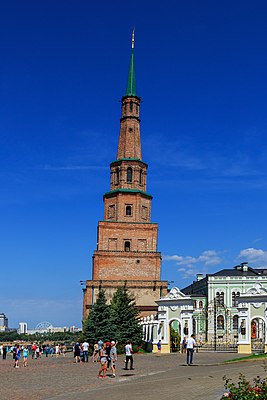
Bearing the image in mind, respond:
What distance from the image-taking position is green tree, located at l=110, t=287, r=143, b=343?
40219mm

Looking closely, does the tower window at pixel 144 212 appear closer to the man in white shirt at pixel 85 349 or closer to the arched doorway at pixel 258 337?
the arched doorway at pixel 258 337

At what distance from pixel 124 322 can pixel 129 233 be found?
19.5 m

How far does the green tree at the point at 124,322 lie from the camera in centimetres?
4022

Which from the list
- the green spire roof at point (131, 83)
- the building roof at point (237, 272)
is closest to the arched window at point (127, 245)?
the building roof at point (237, 272)

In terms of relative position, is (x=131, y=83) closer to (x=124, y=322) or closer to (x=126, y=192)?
(x=126, y=192)

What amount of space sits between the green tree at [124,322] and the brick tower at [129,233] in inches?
514

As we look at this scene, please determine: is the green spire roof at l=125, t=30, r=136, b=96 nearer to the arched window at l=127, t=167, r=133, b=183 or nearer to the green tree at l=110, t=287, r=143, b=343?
the arched window at l=127, t=167, r=133, b=183

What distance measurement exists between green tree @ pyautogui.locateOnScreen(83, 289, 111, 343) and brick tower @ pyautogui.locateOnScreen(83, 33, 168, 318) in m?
14.7

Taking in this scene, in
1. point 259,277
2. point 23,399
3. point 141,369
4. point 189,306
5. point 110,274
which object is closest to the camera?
point 23,399

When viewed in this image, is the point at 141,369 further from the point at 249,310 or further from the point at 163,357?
the point at 249,310

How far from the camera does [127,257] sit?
193ft

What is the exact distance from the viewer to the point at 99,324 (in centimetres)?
4009

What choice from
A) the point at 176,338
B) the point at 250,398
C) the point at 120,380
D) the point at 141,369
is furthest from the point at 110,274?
the point at 250,398

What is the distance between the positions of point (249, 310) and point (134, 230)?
29741 millimetres
